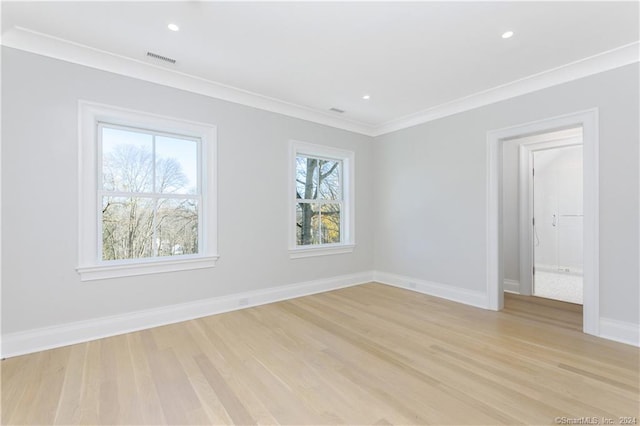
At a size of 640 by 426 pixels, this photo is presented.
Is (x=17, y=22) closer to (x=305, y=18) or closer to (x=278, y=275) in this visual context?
(x=305, y=18)

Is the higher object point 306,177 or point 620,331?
point 306,177

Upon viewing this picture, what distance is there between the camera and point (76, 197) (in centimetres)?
278

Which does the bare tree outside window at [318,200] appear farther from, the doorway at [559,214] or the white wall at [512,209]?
the doorway at [559,214]

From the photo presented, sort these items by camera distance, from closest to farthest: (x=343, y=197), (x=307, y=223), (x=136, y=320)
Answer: (x=136, y=320), (x=307, y=223), (x=343, y=197)

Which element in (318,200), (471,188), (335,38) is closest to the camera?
(335,38)

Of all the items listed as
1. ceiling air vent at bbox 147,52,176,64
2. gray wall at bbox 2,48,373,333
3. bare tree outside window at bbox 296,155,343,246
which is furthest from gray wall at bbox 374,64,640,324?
ceiling air vent at bbox 147,52,176,64

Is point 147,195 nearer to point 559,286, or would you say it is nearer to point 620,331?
point 620,331

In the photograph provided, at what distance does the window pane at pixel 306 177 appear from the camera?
455 centimetres

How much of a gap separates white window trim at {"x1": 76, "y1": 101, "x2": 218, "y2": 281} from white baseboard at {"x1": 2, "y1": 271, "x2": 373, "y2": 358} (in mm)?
437

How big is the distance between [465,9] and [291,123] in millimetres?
2578

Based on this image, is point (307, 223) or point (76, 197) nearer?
point (76, 197)

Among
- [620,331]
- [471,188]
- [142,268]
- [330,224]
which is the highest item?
[471,188]

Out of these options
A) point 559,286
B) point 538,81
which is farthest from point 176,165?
point 559,286

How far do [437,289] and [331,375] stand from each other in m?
2.69
